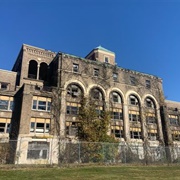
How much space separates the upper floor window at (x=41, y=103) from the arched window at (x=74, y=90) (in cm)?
445

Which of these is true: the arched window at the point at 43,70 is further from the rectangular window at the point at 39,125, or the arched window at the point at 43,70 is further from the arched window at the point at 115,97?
the arched window at the point at 115,97

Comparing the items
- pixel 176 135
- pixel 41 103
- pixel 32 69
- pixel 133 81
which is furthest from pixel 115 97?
pixel 32 69

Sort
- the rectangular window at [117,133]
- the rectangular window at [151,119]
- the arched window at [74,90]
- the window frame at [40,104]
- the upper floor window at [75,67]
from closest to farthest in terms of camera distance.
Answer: the window frame at [40,104] < the arched window at [74,90] < the rectangular window at [117,133] < the upper floor window at [75,67] < the rectangular window at [151,119]

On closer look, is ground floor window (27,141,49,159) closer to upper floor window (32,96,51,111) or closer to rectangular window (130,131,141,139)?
upper floor window (32,96,51,111)

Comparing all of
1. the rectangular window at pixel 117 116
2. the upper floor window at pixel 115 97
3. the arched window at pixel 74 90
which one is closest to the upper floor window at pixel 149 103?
the upper floor window at pixel 115 97

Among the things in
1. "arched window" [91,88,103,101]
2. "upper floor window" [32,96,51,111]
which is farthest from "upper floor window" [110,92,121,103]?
"upper floor window" [32,96,51,111]

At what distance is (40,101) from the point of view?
114ft

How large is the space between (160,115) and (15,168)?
35668 millimetres

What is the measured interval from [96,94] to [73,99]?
5.32m

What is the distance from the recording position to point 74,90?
39000 millimetres

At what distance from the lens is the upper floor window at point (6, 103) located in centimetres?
3385

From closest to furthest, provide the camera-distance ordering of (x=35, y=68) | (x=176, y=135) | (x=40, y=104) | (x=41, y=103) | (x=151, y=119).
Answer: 1. (x=40, y=104)
2. (x=41, y=103)
3. (x=151, y=119)
4. (x=176, y=135)
5. (x=35, y=68)

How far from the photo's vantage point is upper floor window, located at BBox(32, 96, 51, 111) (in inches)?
1336

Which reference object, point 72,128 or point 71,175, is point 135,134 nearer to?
point 72,128
